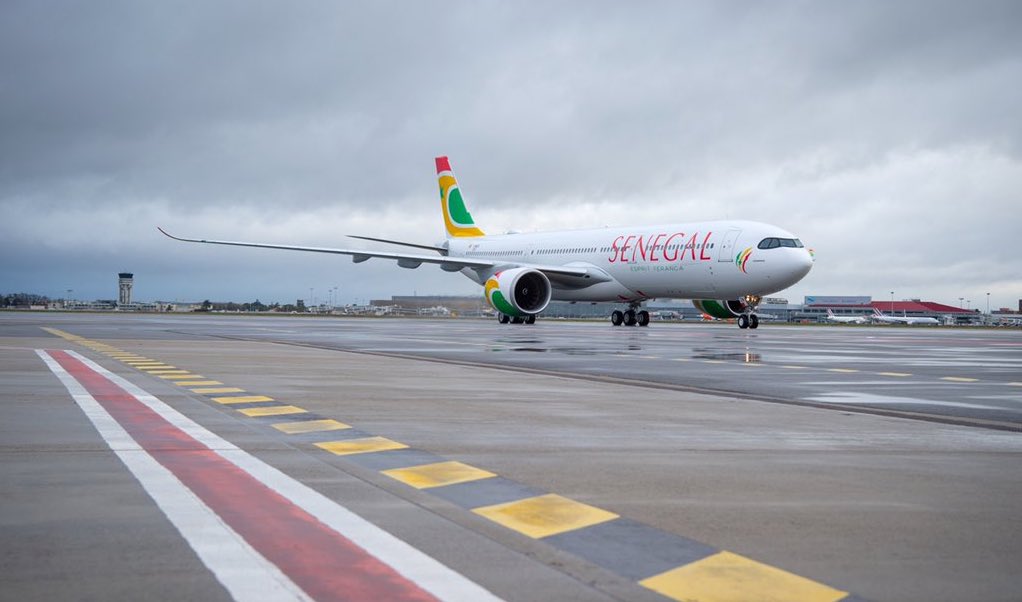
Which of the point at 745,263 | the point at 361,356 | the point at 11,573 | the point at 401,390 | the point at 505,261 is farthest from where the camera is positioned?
the point at 505,261

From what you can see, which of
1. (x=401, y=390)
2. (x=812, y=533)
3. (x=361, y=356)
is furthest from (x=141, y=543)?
(x=361, y=356)

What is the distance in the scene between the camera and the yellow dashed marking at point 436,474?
5.36m

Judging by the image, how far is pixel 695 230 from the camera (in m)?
40.6

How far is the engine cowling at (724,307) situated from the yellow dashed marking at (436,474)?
39741 millimetres

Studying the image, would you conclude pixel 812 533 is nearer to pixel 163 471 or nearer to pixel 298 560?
pixel 298 560

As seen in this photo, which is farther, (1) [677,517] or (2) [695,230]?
(2) [695,230]

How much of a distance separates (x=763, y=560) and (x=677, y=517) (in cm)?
79

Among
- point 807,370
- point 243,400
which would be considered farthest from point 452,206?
point 243,400

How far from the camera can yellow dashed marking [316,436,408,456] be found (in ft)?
21.2

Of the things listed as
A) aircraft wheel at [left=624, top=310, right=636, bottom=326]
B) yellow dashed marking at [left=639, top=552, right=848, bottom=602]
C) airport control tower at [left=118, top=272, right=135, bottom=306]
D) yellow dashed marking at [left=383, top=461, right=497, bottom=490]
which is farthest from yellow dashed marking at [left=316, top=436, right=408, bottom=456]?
airport control tower at [left=118, top=272, right=135, bottom=306]

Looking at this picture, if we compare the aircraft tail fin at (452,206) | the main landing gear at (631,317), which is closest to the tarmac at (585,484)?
the main landing gear at (631,317)

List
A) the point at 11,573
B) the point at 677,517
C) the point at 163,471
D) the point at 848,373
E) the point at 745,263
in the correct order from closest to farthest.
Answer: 1. the point at 11,573
2. the point at 677,517
3. the point at 163,471
4. the point at 848,373
5. the point at 745,263

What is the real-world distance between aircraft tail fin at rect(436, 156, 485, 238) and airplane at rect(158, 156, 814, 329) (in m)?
2.99

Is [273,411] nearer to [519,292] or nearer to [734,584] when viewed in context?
[734,584]
